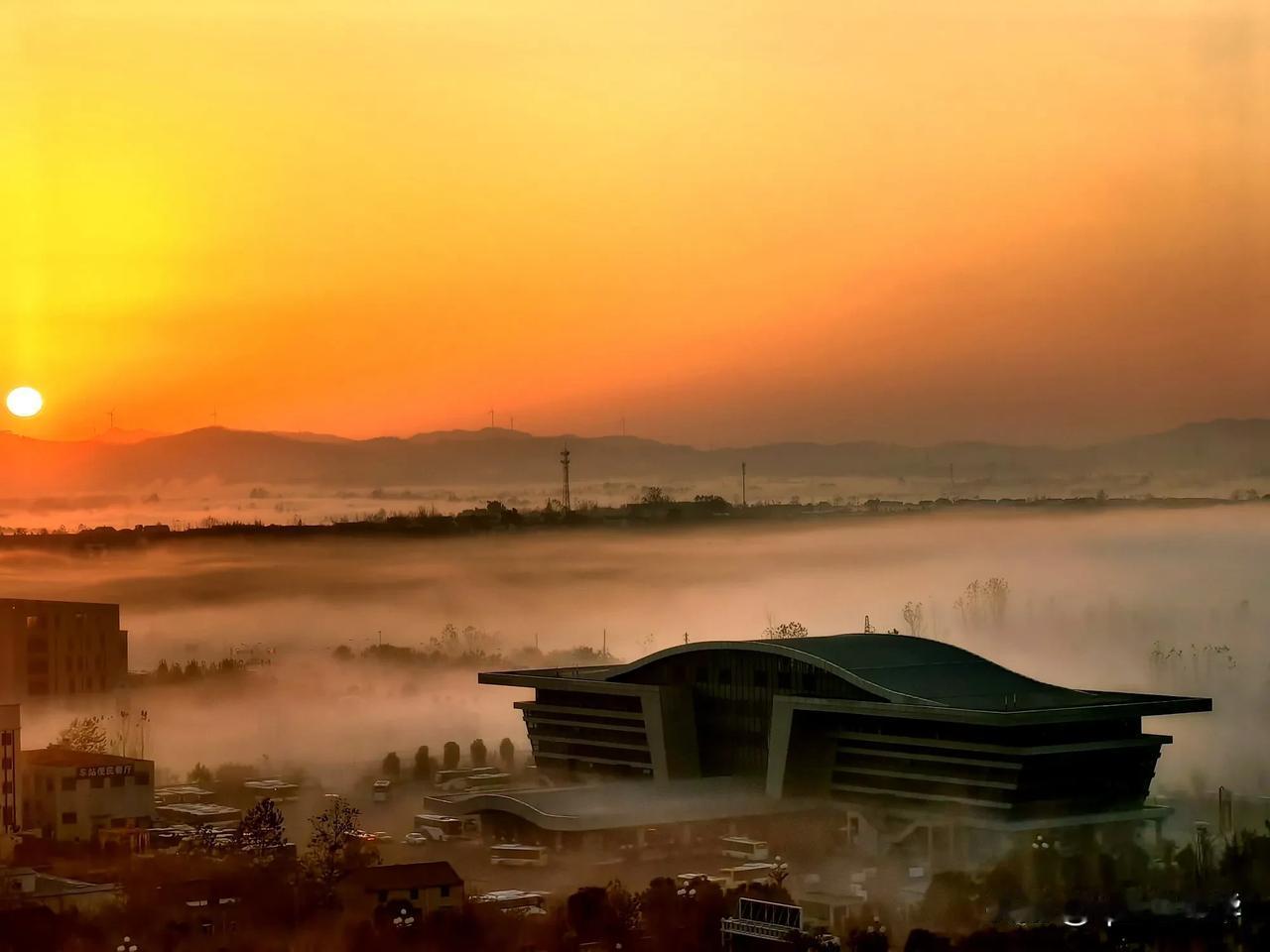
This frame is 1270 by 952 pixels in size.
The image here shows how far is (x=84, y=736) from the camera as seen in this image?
187 feet

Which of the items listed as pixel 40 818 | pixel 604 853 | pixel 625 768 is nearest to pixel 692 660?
pixel 625 768

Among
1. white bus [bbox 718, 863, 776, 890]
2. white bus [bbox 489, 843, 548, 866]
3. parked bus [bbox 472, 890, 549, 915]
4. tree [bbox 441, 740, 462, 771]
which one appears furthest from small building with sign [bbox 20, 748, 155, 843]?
tree [bbox 441, 740, 462, 771]

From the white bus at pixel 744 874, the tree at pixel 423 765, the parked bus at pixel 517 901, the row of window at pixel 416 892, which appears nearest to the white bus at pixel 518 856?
the white bus at pixel 744 874

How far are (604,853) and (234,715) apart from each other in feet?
66.1

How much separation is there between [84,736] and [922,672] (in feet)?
75.7

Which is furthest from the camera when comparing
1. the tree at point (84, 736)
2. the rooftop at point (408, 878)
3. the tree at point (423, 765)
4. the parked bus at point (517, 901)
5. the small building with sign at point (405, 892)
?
the tree at point (423, 765)

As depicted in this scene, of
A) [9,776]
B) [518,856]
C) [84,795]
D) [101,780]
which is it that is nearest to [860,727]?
[518,856]

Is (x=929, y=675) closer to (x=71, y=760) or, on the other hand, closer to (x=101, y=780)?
(x=101, y=780)

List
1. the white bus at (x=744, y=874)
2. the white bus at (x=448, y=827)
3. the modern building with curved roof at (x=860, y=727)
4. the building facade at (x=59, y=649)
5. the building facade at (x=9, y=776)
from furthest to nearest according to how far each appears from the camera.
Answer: the building facade at (x=59, y=649) < the white bus at (x=448, y=827) < the building facade at (x=9, y=776) < the modern building with curved roof at (x=860, y=727) < the white bus at (x=744, y=874)

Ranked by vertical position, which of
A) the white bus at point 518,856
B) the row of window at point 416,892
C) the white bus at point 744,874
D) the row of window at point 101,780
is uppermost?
the row of window at point 101,780

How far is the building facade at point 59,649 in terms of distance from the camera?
58156 mm

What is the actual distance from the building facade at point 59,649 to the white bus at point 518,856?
18557 millimetres

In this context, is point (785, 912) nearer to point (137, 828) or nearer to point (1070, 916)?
point (1070, 916)

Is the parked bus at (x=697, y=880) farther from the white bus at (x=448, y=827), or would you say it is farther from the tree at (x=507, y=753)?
the tree at (x=507, y=753)
